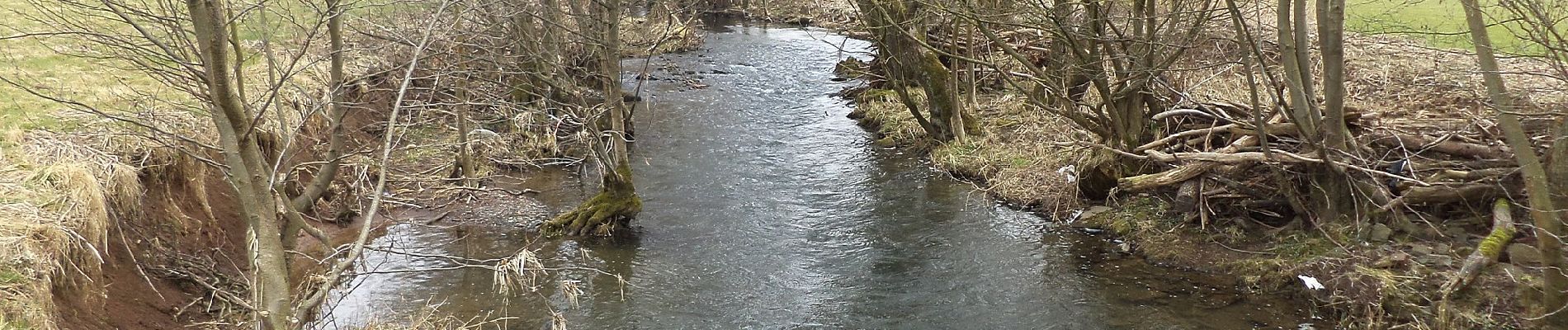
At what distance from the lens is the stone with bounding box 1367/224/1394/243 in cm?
943

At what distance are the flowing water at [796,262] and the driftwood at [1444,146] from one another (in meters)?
2.16

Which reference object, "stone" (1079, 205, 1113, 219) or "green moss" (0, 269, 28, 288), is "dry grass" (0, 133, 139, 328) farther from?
"stone" (1079, 205, 1113, 219)

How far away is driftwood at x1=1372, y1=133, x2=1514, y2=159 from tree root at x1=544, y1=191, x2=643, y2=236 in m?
7.54

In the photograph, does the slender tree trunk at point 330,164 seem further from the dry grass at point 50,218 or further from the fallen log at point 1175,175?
the fallen log at point 1175,175

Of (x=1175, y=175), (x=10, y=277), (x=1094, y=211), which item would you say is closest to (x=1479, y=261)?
(x=1175, y=175)

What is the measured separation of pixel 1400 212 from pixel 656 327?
671 cm

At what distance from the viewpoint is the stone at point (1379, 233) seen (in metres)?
9.43

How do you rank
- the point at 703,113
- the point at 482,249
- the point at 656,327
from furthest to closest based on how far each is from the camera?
the point at 703,113
the point at 482,249
the point at 656,327

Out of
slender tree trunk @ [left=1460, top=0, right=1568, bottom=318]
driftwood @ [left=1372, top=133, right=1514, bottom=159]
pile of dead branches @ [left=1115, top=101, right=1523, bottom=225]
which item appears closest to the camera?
slender tree trunk @ [left=1460, top=0, right=1568, bottom=318]

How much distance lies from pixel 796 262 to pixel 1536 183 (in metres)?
6.17

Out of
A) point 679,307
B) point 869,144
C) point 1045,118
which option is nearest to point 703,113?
point 869,144

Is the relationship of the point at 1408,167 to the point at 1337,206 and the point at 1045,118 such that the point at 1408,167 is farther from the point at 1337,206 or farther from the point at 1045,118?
the point at 1045,118

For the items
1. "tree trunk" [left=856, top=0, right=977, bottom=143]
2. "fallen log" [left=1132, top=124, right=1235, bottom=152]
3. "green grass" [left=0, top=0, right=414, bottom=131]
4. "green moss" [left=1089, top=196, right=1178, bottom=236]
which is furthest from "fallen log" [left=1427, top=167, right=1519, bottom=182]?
"green grass" [left=0, top=0, right=414, bottom=131]

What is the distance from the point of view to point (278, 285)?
15.4 feet
